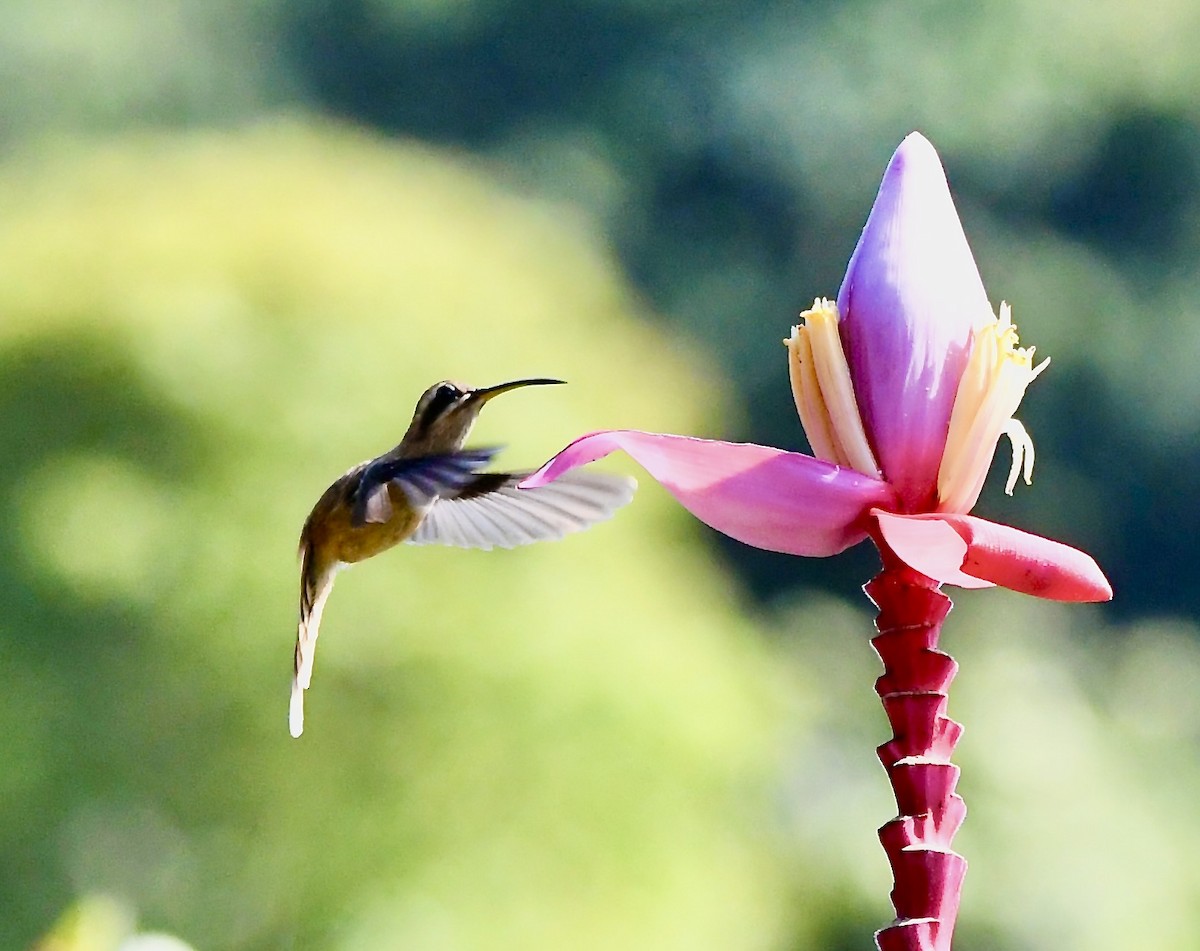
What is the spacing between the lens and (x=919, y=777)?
1.14ft

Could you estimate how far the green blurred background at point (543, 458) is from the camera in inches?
66.9

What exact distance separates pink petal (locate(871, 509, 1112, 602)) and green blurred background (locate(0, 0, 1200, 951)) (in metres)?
1.09

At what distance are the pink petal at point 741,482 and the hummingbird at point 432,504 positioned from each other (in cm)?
33

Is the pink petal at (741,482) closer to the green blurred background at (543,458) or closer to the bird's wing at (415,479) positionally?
the bird's wing at (415,479)

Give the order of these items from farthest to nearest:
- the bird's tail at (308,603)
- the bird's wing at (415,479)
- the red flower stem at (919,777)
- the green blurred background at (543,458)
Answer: the green blurred background at (543,458)
the bird's tail at (308,603)
the bird's wing at (415,479)
the red flower stem at (919,777)

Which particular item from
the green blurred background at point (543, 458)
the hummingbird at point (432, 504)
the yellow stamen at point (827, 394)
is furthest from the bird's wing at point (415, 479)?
the green blurred background at point (543, 458)

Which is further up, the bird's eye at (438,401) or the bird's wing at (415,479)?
the bird's eye at (438,401)

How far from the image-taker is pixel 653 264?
7.76 ft

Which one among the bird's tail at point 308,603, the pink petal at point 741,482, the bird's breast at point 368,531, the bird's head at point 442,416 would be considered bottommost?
the pink petal at point 741,482

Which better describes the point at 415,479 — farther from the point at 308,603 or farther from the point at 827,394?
the point at 827,394

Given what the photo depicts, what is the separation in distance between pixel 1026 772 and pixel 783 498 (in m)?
1.79

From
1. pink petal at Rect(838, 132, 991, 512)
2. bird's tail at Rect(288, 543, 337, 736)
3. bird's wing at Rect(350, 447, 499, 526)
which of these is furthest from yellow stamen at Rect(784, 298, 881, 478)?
bird's tail at Rect(288, 543, 337, 736)

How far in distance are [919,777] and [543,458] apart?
1.58 m

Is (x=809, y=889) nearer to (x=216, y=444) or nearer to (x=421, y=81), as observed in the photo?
(x=216, y=444)
